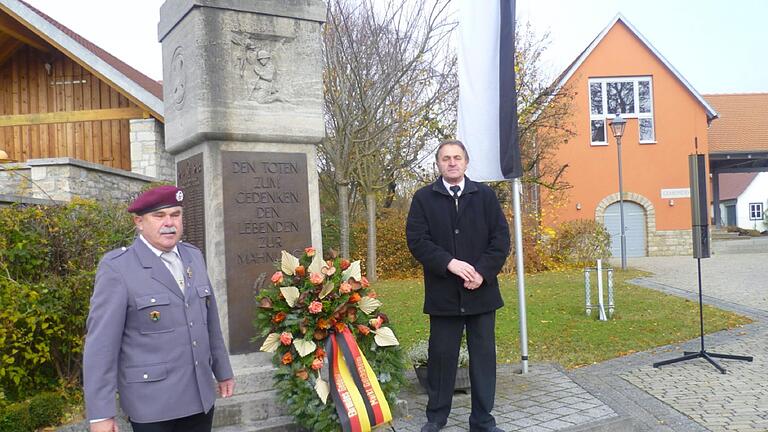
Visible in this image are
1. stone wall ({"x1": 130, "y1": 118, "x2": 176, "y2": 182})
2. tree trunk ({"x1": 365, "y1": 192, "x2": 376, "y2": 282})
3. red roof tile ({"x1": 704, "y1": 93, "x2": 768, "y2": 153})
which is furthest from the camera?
red roof tile ({"x1": 704, "y1": 93, "x2": 768, "y2": 153})

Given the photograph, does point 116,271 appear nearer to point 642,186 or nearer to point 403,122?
point 403,122

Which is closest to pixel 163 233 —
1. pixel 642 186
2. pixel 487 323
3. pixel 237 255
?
pixel 237 255

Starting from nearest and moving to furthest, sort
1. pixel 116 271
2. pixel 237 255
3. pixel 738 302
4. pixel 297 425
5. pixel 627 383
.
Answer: pixel 116 271 → pixel 297 425 → pixel 237 255 → pixel 627 383 → pixel 738 302

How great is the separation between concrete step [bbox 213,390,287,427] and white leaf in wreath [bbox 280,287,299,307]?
724 mm

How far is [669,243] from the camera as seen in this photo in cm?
2488

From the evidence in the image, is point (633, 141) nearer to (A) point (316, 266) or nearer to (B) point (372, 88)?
(B) point (372, 88)

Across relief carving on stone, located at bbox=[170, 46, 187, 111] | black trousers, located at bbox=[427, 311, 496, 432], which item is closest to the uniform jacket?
black trousers, located at bbox=[427, 311, 496, 432]

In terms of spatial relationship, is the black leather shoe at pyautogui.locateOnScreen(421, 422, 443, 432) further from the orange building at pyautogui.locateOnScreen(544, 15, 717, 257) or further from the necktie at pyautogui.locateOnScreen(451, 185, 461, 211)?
the orange building at pyautogui.locateOnScreen(544, 15, 717, 257)

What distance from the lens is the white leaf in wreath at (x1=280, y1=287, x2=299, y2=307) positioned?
4.12 metres

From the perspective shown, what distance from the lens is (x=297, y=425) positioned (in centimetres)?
Answer: 430

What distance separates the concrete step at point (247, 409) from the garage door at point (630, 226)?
22.8 meters

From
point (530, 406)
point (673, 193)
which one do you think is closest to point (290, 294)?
point (530, 406)

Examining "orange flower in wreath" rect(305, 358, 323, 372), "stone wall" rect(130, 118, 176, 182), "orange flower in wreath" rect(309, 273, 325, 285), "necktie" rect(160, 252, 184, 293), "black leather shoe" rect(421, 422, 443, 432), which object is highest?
"stone wall" rect(130, 118, 176, 182)

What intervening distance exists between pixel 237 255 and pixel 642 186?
76.7 ft
